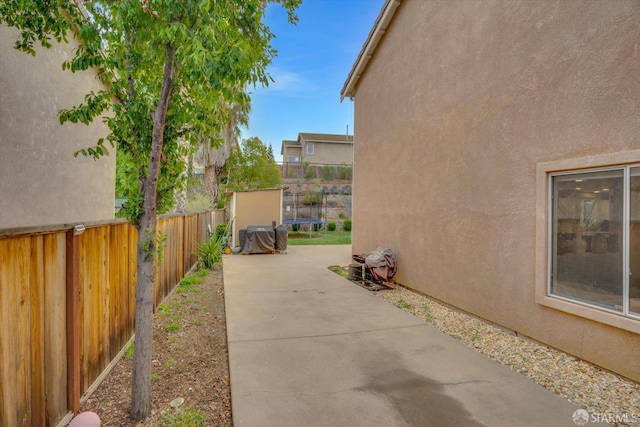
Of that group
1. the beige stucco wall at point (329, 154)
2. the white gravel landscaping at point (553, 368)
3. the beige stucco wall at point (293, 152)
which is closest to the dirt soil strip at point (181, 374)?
the white gravel landscaping at point (553, 368)

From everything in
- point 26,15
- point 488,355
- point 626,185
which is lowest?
point 488,355

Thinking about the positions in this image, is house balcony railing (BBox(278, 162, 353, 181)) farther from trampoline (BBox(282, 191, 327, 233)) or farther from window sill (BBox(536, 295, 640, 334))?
window sill (BBox(536, 295, 640, 334))

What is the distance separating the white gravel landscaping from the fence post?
163 inches

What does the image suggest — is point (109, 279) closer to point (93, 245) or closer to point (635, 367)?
point (93, 245)

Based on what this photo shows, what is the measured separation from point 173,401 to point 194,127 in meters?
2.37

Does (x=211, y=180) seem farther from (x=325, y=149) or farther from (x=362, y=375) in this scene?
(x=362, y=375)

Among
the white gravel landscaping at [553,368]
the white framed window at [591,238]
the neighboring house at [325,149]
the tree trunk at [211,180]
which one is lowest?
the white gravel landscaping at [553,368]

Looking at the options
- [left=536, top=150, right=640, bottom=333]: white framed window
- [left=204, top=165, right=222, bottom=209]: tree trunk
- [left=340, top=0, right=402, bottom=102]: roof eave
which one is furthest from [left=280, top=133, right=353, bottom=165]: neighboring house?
[left=536, top=150, right=640, bottom=333]: white framed window

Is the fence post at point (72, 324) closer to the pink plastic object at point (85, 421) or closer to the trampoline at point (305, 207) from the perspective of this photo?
the pink plastic object at point (85, 421)

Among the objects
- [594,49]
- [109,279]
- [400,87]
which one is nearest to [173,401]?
[109,279]

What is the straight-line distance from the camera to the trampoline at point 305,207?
68.8ft

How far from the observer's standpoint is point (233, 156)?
69.5ft

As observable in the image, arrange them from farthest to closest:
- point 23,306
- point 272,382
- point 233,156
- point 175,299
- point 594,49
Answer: point 233,156 < point 175,299 < point 594,49 < point 272,382 < point 23,306

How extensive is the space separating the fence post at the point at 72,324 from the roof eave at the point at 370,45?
25.8 ft
